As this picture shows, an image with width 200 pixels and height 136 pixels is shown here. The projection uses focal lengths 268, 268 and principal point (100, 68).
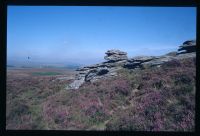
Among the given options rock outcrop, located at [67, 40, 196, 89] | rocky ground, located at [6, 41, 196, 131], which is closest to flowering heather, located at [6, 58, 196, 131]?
rocky ground, located at [6, 41, 196, 131]

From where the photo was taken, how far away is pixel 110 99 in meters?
7.72

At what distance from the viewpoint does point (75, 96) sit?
8289 millimetres

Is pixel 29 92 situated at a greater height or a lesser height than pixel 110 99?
greater

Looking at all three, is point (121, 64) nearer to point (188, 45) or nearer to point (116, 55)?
point (116, 55)

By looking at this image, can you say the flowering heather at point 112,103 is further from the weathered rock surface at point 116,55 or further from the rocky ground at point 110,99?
the weathered rock surface at point 116,55

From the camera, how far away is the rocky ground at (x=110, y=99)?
→ 6.37m

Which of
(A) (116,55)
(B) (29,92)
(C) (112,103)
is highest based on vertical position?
(A) (116,55)

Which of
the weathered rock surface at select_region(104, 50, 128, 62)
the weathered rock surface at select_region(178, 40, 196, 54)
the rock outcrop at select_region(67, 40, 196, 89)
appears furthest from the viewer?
the weathered rock surface at select_region(104, 50, 128, 62)

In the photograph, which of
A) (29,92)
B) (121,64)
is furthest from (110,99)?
(121,64)

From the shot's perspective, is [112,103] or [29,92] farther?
[29,92]

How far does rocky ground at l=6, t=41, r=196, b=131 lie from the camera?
6.37 meters

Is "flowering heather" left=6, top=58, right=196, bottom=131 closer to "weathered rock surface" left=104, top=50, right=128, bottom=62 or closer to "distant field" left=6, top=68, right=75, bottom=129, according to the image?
"distant field" left=6, top=68, right=75, bottom=129
